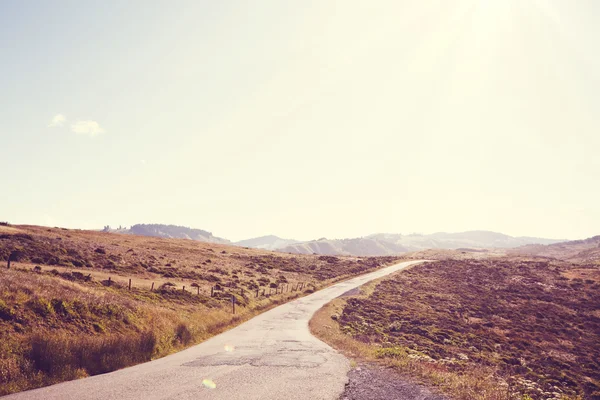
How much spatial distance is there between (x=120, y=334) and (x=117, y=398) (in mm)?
8200

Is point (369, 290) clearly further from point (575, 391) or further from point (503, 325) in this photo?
point (575, 391)

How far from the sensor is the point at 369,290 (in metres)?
52.7

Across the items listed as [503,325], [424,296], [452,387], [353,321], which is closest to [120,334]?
[452,387]

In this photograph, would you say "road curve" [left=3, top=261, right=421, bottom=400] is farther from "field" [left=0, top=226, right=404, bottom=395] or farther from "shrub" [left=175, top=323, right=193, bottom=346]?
"field" [left=0, top=226, right=404, bottom=395]

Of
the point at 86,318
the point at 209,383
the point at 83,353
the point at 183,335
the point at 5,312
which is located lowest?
the point at 183,335

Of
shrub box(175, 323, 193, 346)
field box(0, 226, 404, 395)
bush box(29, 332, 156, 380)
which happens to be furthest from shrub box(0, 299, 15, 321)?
shrub box(175, 323, 193, 346)

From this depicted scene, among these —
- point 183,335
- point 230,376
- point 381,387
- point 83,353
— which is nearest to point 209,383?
point 230,376

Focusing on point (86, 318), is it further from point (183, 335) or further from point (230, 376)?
point (230, 376)

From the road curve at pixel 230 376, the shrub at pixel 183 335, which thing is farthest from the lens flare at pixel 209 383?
the shrub at pixel 183 335

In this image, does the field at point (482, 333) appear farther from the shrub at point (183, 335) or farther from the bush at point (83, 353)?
the bush at point (83, 353)

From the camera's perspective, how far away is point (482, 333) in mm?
34531

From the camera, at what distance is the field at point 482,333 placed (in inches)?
688

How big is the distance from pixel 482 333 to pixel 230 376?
30.3 meters

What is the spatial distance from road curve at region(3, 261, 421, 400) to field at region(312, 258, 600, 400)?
2924 millimetres
